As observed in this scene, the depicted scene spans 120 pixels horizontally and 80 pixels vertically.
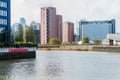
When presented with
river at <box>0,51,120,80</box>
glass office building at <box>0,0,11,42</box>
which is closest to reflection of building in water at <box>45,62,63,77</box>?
river at <box>0,51,120,80</box>

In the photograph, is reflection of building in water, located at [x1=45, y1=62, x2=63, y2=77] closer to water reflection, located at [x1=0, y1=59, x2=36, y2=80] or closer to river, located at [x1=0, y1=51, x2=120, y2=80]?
river, located at [x1=0, y1=51, x2=120, y2=80]

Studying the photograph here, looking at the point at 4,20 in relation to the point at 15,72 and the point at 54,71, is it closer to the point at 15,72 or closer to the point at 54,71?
the point at 15,72

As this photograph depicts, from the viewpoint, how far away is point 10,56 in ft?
305

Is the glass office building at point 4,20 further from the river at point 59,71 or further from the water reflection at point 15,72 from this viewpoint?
the water reflection at point 15,72

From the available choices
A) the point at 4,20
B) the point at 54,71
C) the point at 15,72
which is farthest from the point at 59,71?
the point at 4,20

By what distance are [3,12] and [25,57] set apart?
67.9 feet

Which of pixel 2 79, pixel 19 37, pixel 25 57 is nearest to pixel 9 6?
pixel 25 57

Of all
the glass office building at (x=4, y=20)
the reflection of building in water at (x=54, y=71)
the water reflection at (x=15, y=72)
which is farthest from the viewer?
the glass office building at (x=4, y=20)

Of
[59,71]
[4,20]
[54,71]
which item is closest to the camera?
[54,71]

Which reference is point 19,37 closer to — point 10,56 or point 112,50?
point 112,50

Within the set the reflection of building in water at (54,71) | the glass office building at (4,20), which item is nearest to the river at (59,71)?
the reflection of building in water at (54,71)

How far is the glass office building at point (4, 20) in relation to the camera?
110706 millimetres

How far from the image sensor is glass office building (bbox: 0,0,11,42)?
4359 inches

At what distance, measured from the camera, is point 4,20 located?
112500 mm
